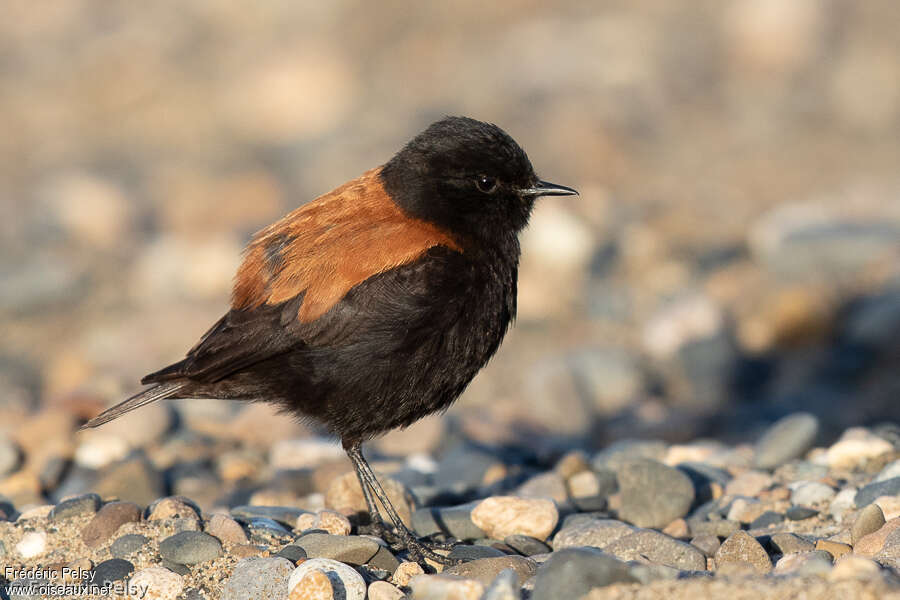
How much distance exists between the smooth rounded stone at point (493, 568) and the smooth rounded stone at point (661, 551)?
445mm

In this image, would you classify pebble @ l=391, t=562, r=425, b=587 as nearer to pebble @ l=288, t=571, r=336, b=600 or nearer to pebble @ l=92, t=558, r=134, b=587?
pebble @ l=288, t=571, r=336, b=600

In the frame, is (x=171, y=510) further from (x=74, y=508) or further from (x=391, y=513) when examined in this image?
(x=391, y=513)

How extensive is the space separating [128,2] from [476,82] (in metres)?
7.11

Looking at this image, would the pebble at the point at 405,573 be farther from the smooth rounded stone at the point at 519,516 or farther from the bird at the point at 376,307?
the smooth rounded stone at the point at 519,516

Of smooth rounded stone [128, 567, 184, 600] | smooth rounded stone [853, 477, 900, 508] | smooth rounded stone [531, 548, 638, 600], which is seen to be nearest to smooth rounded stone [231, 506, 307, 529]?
smooth rounded stone [128, 567, 184, 600]

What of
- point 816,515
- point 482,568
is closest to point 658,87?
point 816,515

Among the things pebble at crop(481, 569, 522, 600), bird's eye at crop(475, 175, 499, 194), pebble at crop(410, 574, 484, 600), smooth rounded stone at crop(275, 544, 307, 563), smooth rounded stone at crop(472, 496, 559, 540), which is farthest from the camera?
bird's eye at crop(475, 175, 499, 194)

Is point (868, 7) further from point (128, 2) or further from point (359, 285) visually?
point (359, 285)

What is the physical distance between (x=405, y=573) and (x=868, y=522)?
6.67ft

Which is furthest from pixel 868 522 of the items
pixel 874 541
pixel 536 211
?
pixel 536 211

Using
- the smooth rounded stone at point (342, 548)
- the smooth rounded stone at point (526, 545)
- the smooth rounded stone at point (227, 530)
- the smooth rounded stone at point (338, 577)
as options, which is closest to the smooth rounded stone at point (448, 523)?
the smooth rounded stone at point (526, 545)

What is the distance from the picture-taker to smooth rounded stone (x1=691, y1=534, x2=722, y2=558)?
16.5 ft

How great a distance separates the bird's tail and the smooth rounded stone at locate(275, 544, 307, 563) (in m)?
1.22

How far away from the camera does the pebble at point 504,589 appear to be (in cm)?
392
